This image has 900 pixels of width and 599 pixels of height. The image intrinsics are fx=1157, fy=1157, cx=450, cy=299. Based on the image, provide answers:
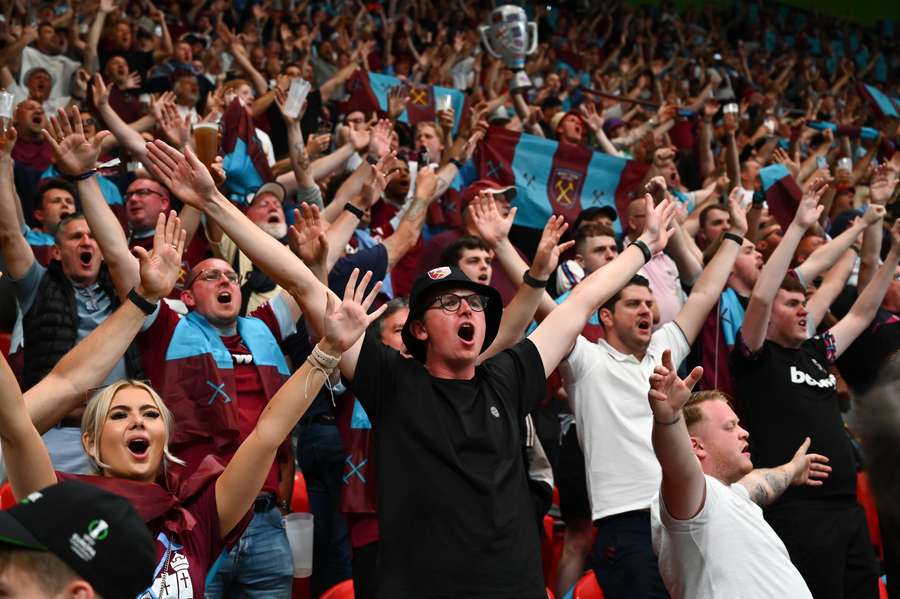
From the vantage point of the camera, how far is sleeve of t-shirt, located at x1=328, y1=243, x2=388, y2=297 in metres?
4.75

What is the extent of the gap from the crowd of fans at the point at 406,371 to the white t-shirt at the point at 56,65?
0.12 meters

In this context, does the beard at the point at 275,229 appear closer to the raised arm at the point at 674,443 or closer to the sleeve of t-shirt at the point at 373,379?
the sleeve of t-shirt at the point at 373,379

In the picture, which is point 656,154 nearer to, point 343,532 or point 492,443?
point 343,532

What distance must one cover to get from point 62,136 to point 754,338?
2788 millimetres

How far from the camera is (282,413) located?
3004mm

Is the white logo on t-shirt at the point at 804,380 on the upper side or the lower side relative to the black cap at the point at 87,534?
lower

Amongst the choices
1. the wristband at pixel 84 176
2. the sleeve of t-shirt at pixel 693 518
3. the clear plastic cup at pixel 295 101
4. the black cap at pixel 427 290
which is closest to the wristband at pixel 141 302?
the black cap at pixel 427 290

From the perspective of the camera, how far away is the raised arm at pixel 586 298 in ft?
11.8

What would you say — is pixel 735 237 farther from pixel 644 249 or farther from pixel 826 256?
pixel 644 249

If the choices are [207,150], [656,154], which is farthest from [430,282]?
[656,154]

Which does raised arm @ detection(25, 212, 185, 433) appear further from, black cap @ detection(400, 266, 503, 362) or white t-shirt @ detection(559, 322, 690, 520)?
white t-shirt @ detection(559, 322, 690, 520)

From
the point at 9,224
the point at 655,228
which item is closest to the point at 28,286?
the point at 9,224

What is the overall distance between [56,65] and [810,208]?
592 centimetres

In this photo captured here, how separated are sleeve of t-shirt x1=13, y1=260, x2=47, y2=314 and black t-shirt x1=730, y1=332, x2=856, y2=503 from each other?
283cm
